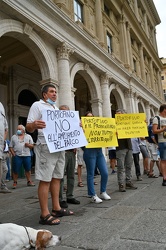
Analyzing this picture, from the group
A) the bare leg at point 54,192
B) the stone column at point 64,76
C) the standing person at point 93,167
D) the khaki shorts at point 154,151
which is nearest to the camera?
the bare leg at point 54,192

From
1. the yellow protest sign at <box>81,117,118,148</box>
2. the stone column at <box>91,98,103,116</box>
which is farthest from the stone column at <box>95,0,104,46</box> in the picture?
the yellow protest sign at <box>81,117,118,148</box>

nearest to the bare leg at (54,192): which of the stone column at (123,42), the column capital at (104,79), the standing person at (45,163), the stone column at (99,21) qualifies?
the standing person at (45,163)

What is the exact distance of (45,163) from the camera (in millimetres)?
2980

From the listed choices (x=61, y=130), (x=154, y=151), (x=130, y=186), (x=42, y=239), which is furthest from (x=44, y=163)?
(x=154, y=151)

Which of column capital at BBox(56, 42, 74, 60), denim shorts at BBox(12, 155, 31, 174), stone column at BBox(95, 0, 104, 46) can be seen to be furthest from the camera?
stone column at BBox(95, 0, 104, 46)

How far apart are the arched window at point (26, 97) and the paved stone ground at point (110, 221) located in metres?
10.7

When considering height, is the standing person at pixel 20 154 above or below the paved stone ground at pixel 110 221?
above

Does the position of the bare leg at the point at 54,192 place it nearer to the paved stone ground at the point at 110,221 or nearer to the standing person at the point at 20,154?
the paved stone ground at the point at 110,221

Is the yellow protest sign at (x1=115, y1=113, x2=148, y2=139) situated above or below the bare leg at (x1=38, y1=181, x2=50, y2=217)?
above

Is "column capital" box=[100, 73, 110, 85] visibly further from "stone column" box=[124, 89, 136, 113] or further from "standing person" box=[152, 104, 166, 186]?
"standing person" box=[152, 104, 166, 186]

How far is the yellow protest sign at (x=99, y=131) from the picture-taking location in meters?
4.16

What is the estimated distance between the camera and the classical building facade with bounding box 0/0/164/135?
9.20m

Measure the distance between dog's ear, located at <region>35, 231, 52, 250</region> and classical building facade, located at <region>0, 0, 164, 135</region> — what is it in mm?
7716

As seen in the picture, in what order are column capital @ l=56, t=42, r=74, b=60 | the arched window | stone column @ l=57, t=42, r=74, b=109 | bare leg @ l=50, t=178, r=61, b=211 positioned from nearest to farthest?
bare leg @ l=50, t=178, r=61, b=211 < stone column @ l=57, t=42, r=74, b=109 < column capital @ l=56, t=42, r=74, b=60 < the arched window
